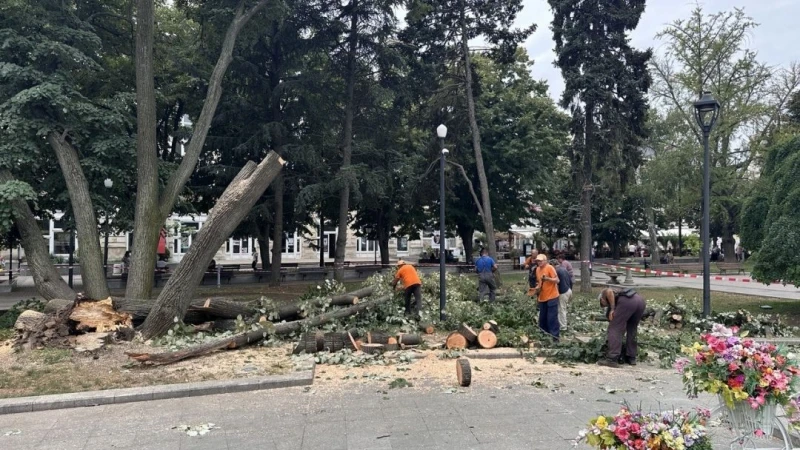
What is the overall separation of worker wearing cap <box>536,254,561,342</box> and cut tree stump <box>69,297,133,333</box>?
24.3ft

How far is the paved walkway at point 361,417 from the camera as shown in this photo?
4926 mm

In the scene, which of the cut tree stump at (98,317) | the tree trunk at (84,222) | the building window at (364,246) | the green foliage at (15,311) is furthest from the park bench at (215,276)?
the building window at (364,246)

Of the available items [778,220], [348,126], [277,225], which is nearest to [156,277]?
[277,225]

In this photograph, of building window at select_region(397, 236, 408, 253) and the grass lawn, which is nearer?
the grass lawn

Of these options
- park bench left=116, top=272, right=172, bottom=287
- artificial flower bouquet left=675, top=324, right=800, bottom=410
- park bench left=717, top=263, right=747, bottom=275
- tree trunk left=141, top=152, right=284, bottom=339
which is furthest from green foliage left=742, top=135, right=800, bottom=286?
park bench left=116, top=272, right=172, bottom=287

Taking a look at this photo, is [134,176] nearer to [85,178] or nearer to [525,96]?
[85,178]

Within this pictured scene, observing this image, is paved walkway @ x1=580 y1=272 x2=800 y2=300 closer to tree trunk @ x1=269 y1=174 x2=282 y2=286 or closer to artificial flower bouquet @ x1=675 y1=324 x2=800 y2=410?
tree trunk @ x1=269 y1=174 x2=282 y2=286

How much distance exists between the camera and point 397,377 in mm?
7270

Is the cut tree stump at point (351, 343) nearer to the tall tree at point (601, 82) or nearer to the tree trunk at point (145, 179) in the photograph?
the tree trunk at point (145, 179)

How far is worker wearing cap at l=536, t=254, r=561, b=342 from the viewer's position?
934 centimetres

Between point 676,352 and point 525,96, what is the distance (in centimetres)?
2432

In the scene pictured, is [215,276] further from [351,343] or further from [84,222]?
[351,343]

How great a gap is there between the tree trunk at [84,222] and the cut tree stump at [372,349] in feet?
23.7

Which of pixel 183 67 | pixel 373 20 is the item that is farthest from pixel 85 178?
pixel 373 20
